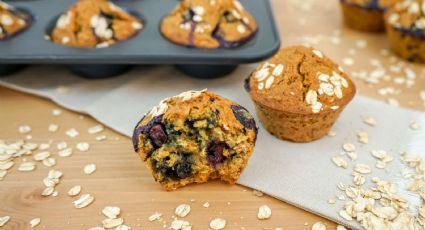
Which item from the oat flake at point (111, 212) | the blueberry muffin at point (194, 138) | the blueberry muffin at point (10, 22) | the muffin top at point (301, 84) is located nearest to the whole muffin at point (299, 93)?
the muffin top at point (301, 84)

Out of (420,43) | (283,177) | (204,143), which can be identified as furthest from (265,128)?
(420,43)

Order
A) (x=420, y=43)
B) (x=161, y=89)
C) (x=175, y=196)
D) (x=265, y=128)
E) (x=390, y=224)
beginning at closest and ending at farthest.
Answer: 1. (x=390, y=224)
2. (x=175, y=196)
3. (x=265, y=128)
4. (x=161, y=89)
5. (x=420, y=43)

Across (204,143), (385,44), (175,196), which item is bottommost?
(385,44)

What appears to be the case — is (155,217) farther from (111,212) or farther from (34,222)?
(34,222)

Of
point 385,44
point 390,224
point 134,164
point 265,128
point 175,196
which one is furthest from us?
point 385,44

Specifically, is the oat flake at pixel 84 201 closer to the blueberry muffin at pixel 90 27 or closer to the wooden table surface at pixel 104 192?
the wooden table surface at pixel 104 192

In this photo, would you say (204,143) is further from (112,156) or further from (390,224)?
(390,224)

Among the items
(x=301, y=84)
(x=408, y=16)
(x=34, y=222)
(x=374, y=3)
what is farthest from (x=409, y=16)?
(x=34, y=222)

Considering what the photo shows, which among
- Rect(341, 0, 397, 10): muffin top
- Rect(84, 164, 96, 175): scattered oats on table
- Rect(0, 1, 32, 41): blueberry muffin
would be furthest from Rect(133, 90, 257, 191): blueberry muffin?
Rect(341, 0, 397, 10): muffin top
